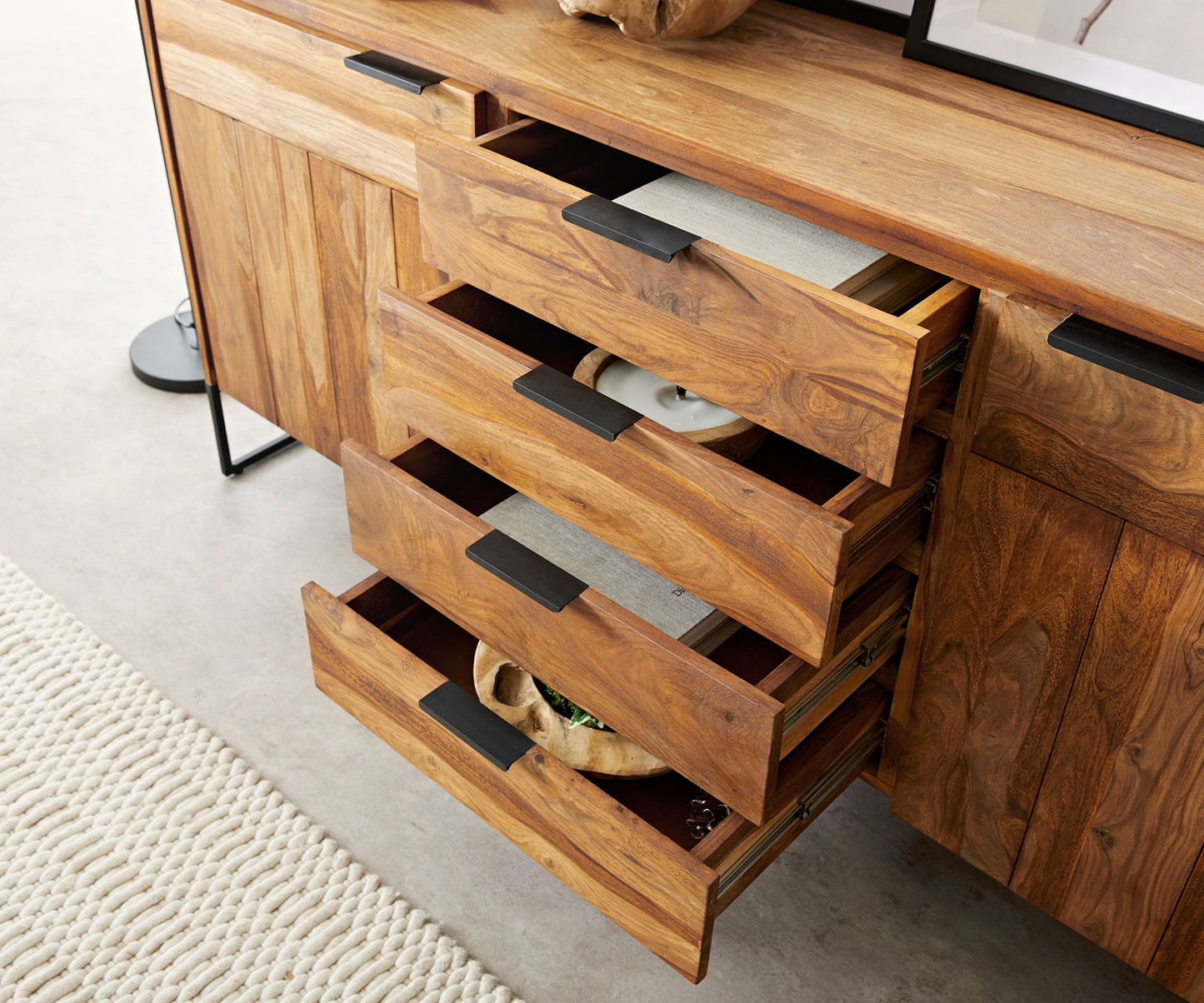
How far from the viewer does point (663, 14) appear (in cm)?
113

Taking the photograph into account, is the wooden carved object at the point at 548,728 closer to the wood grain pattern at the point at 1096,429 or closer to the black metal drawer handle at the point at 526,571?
the black metal drawer handle at the point at 526,571

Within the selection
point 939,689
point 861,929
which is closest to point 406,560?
point 939,689

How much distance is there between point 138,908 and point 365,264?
78cm

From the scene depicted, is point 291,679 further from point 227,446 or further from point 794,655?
point 794,655

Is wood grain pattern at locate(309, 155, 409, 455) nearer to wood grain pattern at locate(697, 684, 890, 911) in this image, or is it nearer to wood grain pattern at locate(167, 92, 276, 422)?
wood grain pattern at locate(167, 92, 276, 422)

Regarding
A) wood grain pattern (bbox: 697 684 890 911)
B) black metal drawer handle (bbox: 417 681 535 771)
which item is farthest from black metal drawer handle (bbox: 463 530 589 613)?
wood grain pattern (bbox: 697 684 890 911)

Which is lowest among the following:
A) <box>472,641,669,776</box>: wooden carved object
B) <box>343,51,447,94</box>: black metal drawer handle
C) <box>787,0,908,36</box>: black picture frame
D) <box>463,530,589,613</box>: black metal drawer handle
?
<box>472,641,669,776</box>: wooden carved object

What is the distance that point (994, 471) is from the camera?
93 cm

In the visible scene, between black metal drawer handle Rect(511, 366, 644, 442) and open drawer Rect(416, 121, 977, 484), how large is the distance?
0.05m

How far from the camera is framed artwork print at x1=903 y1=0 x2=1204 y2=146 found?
38.8 inches

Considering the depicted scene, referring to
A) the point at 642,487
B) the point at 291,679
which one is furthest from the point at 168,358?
the point at 642,487

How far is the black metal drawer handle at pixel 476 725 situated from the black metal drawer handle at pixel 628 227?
438 mm

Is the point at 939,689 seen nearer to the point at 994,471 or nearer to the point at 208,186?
the point at 994,471

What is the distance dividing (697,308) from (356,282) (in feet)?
2.10
